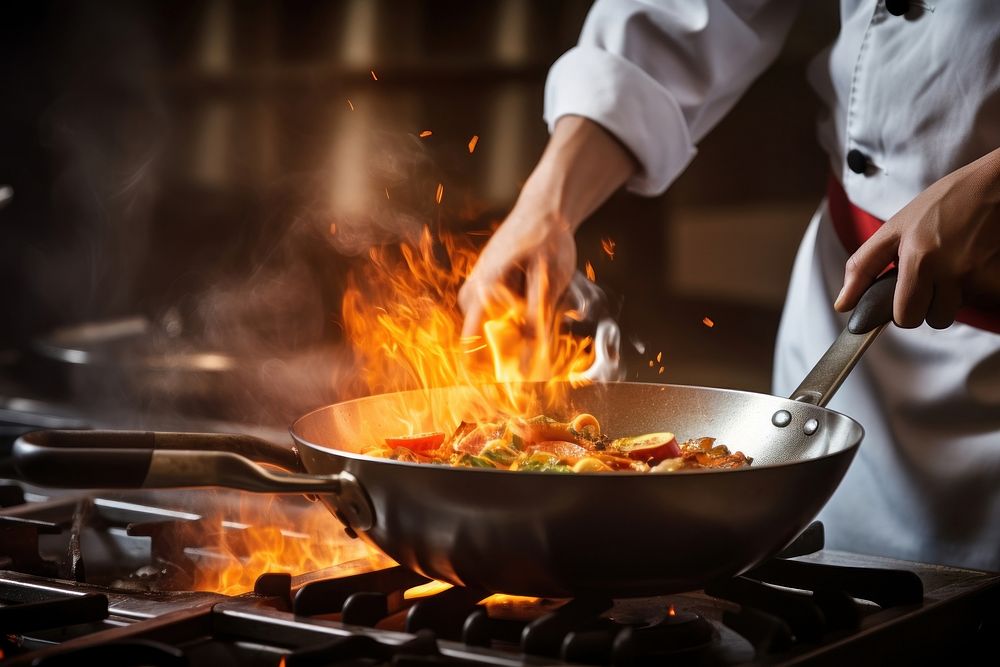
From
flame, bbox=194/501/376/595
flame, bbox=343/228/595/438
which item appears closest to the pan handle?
flame, bbox=343/228/595/438

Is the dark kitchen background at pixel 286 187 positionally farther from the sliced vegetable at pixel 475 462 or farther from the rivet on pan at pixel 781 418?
the sliced vegetable at pixel 475 462

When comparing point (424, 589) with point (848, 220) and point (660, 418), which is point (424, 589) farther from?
point (848, 220)

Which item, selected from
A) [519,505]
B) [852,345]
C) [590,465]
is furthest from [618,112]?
[519,505]

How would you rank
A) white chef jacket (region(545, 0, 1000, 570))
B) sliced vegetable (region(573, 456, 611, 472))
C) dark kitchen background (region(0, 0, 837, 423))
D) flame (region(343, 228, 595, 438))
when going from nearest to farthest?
sliced vegetable (region(573, 456, 611, 472)), flame (region(343, 228, 595, 438)), white chef jacket (region(545, 0, 1000, 570)), dark kitchen background (region(0, 0, 837, 423))

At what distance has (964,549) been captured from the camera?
110 cm

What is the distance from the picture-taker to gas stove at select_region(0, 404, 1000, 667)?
0.64 m

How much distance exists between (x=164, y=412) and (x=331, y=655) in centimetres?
144

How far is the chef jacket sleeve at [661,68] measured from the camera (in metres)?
1.19

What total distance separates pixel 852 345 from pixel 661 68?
0.53 m

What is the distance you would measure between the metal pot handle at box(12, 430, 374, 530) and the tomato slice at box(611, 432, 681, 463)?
0.27m

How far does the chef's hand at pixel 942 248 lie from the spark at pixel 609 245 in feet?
3.63

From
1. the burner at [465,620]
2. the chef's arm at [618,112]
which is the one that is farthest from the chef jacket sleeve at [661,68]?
the burner at [465,620]

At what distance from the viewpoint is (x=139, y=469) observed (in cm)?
63

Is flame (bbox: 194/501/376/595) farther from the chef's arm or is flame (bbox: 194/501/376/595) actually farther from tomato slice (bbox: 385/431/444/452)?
the chef's arm
